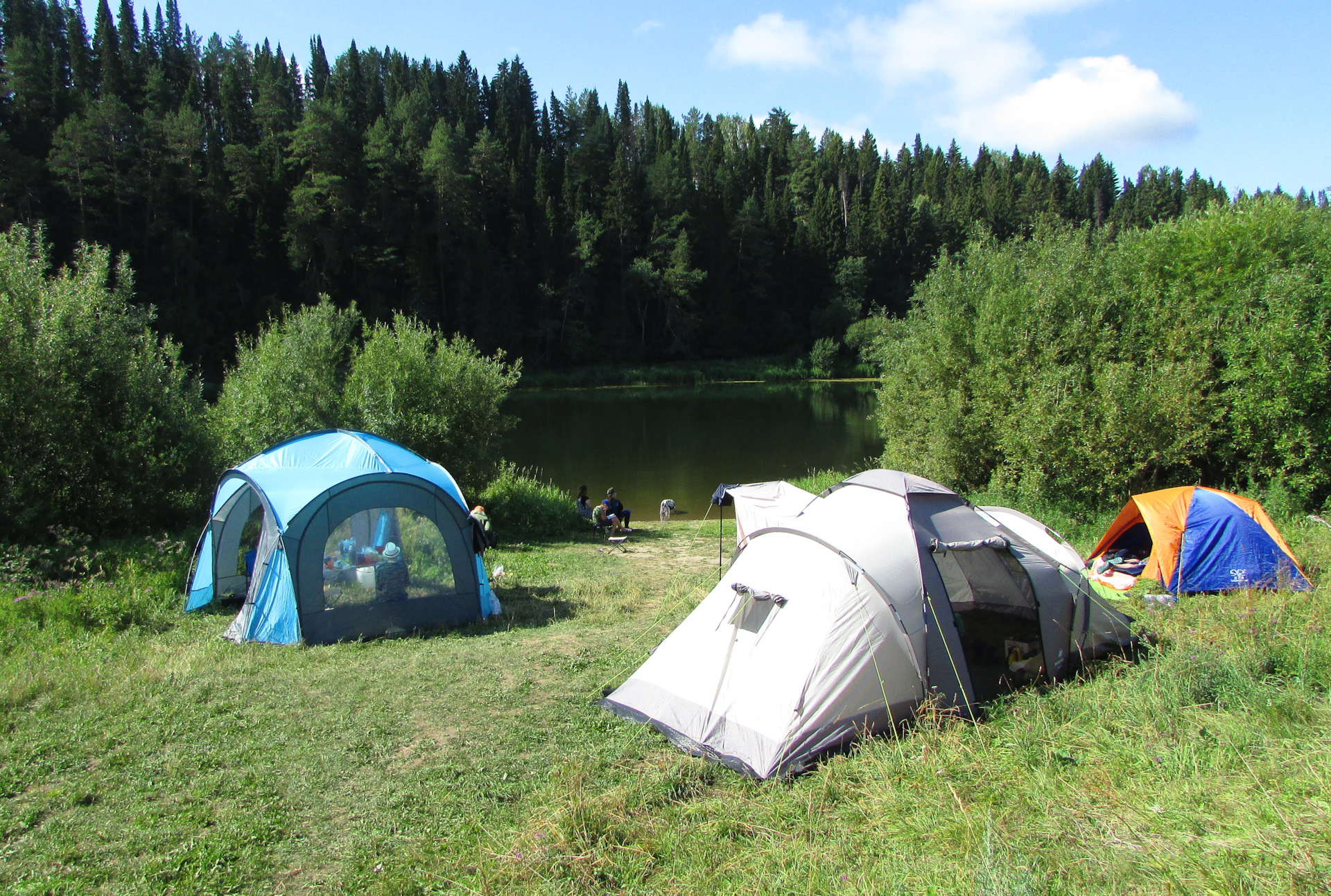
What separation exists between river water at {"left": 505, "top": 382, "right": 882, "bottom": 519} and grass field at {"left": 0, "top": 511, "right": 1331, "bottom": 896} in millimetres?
15258

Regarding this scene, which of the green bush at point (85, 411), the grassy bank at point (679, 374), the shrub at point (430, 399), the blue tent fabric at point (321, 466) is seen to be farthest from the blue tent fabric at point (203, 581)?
the grassy bank at point (679, 374)

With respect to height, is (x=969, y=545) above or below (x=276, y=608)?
above

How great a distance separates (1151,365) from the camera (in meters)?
15.1

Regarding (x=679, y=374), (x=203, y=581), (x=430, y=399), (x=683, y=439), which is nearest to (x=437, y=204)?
(x=679, y=374)

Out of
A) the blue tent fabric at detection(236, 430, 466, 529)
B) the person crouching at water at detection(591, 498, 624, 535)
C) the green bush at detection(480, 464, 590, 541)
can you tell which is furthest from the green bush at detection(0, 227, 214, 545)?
the person crouching at water at detection(591, 498, 624, 535)

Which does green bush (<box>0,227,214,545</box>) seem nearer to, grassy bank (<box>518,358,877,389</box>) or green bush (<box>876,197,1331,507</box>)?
green bush (<box>876,197,1331,507</box>)

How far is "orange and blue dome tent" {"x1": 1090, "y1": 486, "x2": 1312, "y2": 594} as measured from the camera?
916 cm

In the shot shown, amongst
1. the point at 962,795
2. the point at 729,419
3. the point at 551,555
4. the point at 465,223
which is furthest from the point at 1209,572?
the point at 465,223

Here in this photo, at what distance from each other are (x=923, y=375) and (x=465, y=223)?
174 feet

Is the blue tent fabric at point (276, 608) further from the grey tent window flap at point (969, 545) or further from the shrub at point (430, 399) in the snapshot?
the shrub at point (430, 399)

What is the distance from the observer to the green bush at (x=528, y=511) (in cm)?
1636

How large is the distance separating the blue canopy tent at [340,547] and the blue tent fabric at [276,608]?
1 centimetres

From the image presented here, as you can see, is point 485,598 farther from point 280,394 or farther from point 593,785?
point 280,394

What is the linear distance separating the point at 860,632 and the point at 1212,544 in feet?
21.0
